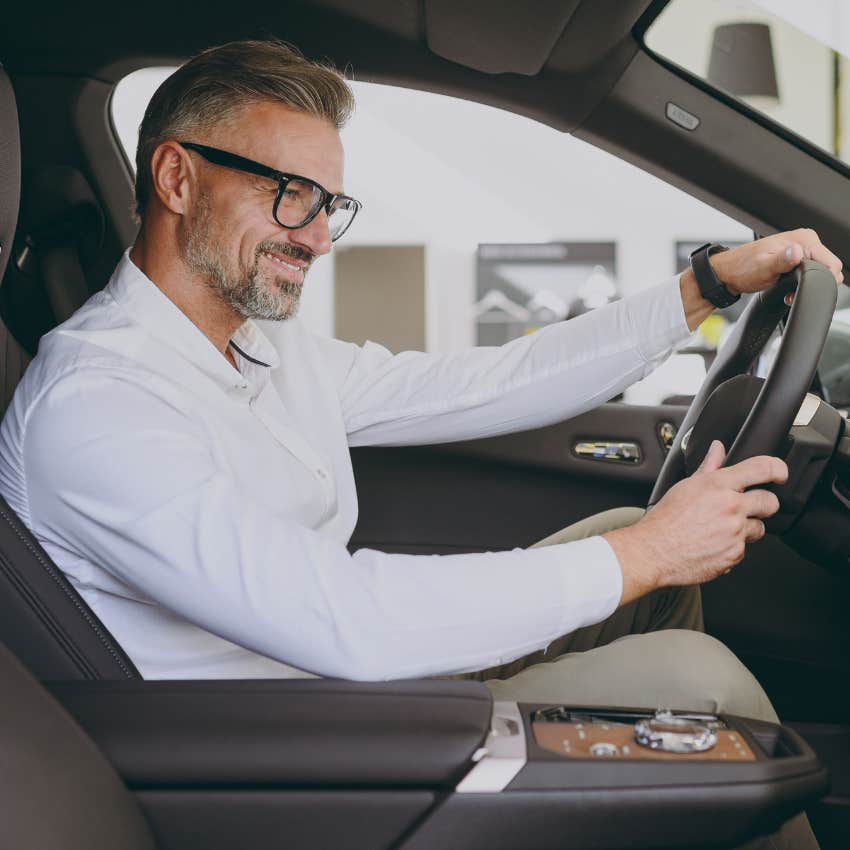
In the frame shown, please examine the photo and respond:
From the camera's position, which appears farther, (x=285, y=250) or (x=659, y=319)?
(x=659, y=319)

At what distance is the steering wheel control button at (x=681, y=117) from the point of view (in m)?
1.52

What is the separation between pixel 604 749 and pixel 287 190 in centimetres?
72

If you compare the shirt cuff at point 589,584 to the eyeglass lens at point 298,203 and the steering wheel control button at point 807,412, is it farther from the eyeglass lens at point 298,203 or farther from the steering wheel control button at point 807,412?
the eyeglass lens at point 298,203

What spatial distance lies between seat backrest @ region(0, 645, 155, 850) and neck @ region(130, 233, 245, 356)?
1.96ft

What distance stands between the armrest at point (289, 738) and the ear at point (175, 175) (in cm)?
65

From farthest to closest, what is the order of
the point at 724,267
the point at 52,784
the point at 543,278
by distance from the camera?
1. the point at 543,278
2. the point at 724,267
3. the point at 52,784

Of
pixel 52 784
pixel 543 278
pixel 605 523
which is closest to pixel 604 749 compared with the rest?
pixel 52 784

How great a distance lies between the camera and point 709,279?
142 centimetres

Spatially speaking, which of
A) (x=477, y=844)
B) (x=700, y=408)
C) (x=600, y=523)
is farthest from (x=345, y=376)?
(x=477, y=844)

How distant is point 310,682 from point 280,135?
2.20 ft

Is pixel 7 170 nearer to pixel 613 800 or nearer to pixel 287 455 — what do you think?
pixel 287 455

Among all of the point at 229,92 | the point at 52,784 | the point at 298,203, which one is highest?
the point at 229,92

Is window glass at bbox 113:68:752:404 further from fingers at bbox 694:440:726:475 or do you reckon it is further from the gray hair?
fingers at bbox 694:440:726:475

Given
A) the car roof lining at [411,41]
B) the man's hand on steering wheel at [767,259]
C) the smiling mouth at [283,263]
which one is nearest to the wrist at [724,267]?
the man's hand on steering wheel at [767,259]
